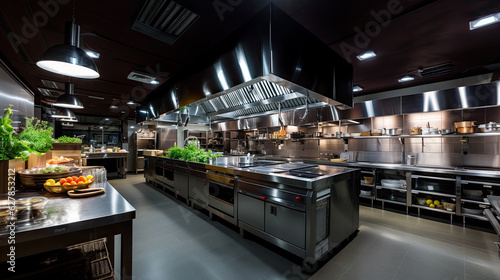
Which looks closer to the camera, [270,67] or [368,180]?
[270,67]

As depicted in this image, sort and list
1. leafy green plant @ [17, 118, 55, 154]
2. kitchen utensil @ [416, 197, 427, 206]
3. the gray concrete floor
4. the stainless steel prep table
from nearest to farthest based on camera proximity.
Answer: the stainless steel prep table, leafy green plant @ [17, 118, 55, 154], the gray concrete floor, kitchen utensil @ [416, 197, 427, 206]

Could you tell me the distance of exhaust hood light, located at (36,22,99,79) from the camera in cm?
149

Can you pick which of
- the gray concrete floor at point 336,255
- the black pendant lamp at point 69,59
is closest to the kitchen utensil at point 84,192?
the black pendant lamp at point 69,59

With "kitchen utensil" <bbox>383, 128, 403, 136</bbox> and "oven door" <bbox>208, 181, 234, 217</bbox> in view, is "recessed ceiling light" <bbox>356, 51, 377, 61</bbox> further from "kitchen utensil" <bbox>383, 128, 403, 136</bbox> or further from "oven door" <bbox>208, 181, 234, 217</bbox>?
"oven door" <bbox>208, 181, 234, 217</bbox>

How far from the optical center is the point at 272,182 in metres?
2.58

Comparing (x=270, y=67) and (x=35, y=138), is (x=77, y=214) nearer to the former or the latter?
(x=35, y=138)

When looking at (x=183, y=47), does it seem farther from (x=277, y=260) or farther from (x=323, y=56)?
(x=277, y=260)

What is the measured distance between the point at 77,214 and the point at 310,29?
3.08m

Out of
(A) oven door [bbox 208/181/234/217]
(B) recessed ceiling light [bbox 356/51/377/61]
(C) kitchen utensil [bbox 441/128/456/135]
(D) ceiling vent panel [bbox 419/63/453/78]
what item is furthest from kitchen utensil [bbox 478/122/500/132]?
(A) oven door [bbox 208/181/234/217]

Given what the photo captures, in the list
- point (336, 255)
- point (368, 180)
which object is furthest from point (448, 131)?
point (336, 255)

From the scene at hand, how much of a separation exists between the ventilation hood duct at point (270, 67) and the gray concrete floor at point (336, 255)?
217 cm

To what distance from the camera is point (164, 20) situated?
8.06ft

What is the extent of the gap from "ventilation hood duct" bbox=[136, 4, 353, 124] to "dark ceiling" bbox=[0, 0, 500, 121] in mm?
162

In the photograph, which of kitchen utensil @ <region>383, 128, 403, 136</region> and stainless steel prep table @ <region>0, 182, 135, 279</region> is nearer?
stainless steel prep table @ <region>0, 182, 135, 279</region>
